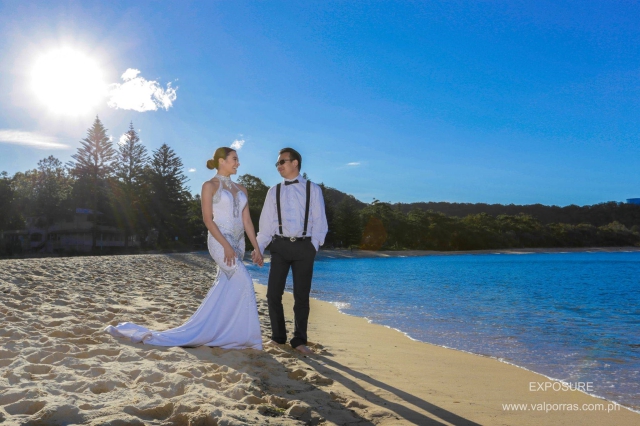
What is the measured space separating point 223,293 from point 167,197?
5062 centimetres

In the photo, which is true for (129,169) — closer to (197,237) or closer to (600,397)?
(197,237)

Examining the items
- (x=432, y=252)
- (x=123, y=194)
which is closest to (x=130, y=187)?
(x=123, y=194)

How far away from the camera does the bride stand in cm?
415

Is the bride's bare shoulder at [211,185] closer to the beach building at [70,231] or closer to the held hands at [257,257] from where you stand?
the held hands at [257,257]

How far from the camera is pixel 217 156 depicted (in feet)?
14.4

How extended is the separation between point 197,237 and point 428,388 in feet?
183

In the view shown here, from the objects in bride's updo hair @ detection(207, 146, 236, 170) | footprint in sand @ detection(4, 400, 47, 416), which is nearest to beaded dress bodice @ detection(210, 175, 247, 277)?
bride's updo hair @ detection(207, 146, 236, 170)

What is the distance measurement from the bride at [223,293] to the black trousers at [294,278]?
0.82ft

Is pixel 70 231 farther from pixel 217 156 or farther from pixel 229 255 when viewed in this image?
pixel 229 255

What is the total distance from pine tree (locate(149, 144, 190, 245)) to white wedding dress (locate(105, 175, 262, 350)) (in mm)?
48782

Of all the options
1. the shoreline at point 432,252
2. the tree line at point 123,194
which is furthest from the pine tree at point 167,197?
the shoreline at point 432,252

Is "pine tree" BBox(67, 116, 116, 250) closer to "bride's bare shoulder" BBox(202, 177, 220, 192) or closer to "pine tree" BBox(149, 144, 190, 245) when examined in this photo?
"pine tree" BBox(149, 144, 190, 245)

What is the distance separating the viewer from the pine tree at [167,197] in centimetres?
5116

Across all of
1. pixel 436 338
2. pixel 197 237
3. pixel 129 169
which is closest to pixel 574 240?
pixel 197 237
